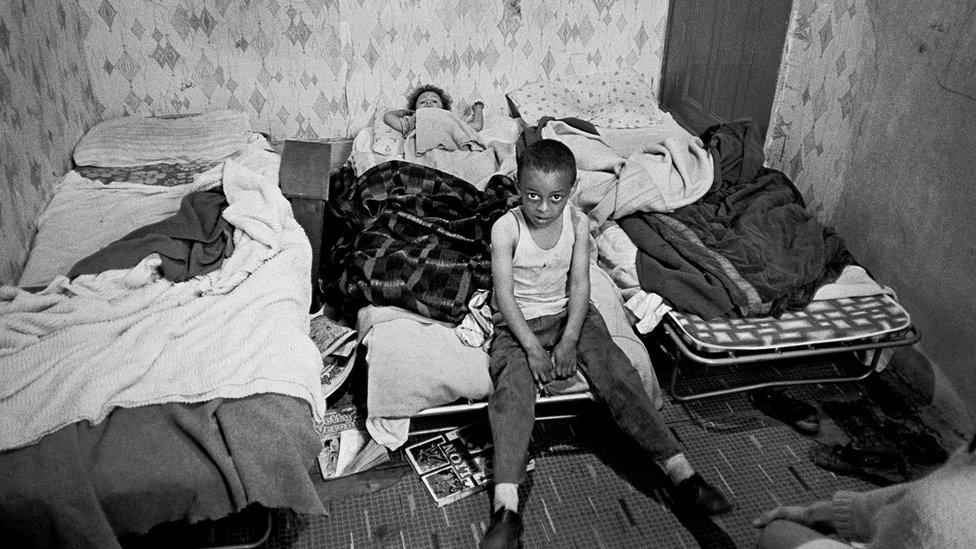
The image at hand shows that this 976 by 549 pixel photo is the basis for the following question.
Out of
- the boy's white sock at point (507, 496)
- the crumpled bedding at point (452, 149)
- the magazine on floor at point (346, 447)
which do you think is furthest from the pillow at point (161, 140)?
the boy's white sock at point (507, 496)

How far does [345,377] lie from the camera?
105 inches

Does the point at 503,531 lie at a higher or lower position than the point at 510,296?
lower

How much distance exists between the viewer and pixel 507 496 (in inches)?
87.6

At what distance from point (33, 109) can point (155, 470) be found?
1.93m

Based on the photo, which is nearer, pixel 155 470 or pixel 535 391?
pixel 155 470

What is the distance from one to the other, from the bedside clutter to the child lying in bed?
118 cm

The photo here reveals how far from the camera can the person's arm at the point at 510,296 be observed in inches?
97.2

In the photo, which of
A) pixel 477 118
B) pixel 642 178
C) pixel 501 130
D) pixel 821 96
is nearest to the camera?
pixel 642 178

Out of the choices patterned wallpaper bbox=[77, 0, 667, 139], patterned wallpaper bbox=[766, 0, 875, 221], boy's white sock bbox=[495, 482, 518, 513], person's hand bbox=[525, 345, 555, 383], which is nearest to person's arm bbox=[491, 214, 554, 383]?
person's hand bbox=[525, 345, 555, 383]

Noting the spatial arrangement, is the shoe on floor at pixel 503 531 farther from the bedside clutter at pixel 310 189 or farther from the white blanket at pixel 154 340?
the bedside clutter at pixel 310 189

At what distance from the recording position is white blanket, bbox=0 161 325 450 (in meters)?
1.99

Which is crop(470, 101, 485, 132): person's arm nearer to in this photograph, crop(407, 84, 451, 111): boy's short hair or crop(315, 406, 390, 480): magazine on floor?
crop(407, 84, 451, 111): boy's short hair

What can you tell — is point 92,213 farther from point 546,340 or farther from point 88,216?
point 546,340

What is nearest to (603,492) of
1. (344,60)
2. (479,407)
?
(479,407)
